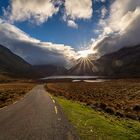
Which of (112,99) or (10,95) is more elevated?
(10,95)

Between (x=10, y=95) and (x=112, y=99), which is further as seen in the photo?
(x=10, y=95)

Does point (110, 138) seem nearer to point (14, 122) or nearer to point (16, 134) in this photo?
point (16, 134)

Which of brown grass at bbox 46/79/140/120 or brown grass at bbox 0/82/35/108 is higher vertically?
brown grass at bbox 0/82/35/108

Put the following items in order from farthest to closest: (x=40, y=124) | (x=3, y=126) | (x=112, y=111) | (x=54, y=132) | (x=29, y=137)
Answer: (x=112, y=111) < (x=40, y=124) < (x=3, y=126) < (x=54, y=132) < (x=29, y=137)

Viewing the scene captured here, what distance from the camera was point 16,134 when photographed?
35.7ft

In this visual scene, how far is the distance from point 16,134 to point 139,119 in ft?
37.5

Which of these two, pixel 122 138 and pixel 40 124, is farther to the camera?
pixel 40 124

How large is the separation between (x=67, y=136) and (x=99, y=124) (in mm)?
4083

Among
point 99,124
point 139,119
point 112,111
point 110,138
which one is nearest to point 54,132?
point 110,138

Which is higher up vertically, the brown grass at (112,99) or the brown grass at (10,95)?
the brown grass at (10,95)

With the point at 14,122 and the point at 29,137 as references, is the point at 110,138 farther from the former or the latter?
the point at 14,122

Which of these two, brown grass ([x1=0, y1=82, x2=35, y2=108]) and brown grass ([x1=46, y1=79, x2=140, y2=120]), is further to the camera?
brown grass ([x1=0, y1=82, x2=35, y2=108])

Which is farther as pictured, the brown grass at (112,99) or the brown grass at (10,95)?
the brown grass at (10,95)

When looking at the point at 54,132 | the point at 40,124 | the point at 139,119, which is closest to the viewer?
the point at 54,132
